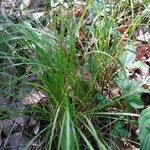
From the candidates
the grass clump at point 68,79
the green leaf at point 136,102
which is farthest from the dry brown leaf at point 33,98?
the green leaf at point 136,102

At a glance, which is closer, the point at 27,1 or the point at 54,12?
the point at 54,12

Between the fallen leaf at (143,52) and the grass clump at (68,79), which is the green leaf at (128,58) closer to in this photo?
the grass clump at (68,79)

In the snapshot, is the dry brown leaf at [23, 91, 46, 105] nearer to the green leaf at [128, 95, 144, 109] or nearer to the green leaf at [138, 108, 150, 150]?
the green leaf at [128, 95, 144, 109]

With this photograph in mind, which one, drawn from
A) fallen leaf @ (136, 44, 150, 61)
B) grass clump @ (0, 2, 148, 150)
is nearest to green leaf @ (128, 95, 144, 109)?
grass clump @ (0, 2, 148, 150)

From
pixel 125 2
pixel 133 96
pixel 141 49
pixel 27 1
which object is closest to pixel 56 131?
pixel 133 96

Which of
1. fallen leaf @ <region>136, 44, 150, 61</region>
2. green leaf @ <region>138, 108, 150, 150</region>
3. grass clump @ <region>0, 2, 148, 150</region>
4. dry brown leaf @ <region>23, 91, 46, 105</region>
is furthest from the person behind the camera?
fallen leaf @ <region>136, 44, 150, 61</region>

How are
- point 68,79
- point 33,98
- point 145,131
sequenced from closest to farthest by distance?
point 145,131 < point 68,79 < point 33,98

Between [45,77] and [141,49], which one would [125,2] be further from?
[45,77]

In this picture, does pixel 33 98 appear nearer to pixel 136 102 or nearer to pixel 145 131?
pixel 136 102

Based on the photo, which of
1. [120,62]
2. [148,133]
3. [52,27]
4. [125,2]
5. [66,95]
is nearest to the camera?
[148,133]

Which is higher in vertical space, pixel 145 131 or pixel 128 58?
pixel 128 58

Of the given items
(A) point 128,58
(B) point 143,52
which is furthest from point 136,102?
(B) point 143,52
